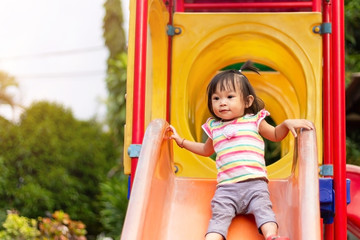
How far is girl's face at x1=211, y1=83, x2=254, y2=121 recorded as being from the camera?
2.44m

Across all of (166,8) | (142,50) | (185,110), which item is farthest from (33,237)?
(142,50)

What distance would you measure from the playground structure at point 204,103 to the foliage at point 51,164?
4.33m

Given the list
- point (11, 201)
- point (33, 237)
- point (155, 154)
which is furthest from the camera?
point (11, 201)

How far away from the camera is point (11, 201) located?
7.76 metres

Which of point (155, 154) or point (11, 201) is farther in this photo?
point (11, 201)

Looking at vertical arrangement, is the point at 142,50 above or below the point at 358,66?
below

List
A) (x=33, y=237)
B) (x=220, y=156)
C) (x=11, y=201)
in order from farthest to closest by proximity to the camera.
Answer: (x=11, y=201) < (x=33, y=237) < (x=220, y=156)

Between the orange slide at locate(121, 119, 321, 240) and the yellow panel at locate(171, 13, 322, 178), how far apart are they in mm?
842

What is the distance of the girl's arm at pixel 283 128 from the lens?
7.30 feet

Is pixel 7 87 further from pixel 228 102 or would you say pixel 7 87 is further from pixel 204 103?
pixel 228 102

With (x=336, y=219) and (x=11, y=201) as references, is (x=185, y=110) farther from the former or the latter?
(x=11, y=201)

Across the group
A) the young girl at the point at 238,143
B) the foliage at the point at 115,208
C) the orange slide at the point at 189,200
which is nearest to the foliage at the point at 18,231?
the foliage at the point at 115,208

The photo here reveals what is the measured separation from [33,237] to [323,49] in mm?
3207

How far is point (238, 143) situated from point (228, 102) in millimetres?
198
